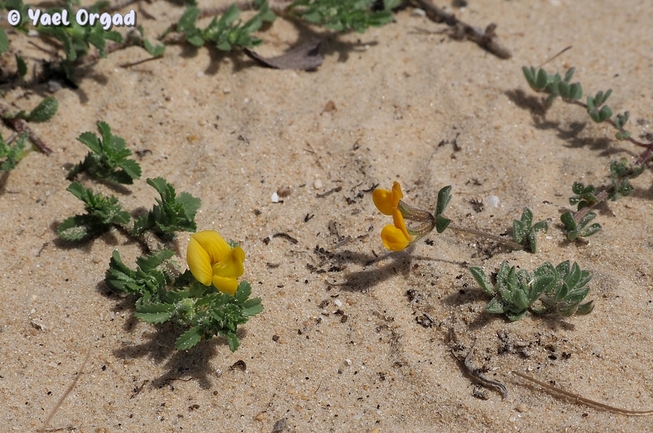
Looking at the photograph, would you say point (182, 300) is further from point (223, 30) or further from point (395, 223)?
point (223, 30)

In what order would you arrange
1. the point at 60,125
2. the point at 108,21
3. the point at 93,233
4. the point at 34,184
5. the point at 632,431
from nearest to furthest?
1. the point at 632,431
2. the point at 93,233
3. the point at 34,184
4. the point at 60,125
5. the point at 108,21

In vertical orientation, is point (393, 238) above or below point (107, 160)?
above

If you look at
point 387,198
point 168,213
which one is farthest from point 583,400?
point 168,213

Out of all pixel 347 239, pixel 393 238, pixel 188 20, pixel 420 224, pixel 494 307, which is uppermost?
pixel 188 20

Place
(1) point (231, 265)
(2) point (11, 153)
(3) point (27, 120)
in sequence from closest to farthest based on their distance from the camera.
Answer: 1. (1) point (231, 265)
2. (2) point (11, 153)
3. (3) point (27, 120)

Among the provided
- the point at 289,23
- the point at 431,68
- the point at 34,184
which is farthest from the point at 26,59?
the point at 431,68

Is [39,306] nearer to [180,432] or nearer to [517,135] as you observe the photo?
[180,432]

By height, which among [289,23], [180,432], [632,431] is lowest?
[180,432]
